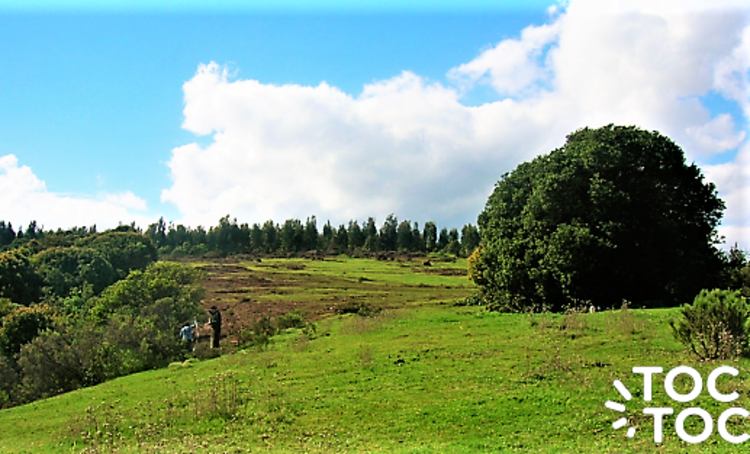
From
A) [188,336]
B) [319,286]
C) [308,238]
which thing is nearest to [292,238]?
[308,238]

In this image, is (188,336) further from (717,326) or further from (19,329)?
(717,326)

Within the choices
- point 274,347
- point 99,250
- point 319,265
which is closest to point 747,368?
point 274,347

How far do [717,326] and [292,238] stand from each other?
13327cm

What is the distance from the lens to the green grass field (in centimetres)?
1075

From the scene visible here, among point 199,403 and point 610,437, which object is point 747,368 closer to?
point 610,437

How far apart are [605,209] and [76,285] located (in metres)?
69.3

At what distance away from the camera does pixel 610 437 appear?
33.0 feet

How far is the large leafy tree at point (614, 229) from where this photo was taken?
25547 millimetres

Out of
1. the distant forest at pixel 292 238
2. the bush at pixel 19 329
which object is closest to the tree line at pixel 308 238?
the distant forest at pixel 292 238

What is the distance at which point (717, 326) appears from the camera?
556 inches

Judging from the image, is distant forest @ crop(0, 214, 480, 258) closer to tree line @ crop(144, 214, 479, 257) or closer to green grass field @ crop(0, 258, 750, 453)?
tree line @ crop(144, 214, 479, 257)

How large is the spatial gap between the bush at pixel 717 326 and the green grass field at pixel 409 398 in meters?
0.55

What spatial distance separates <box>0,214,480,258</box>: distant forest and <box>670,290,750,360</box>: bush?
106 meters

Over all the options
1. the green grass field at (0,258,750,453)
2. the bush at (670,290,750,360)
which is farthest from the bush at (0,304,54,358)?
the bush at (670,290,750,360)
